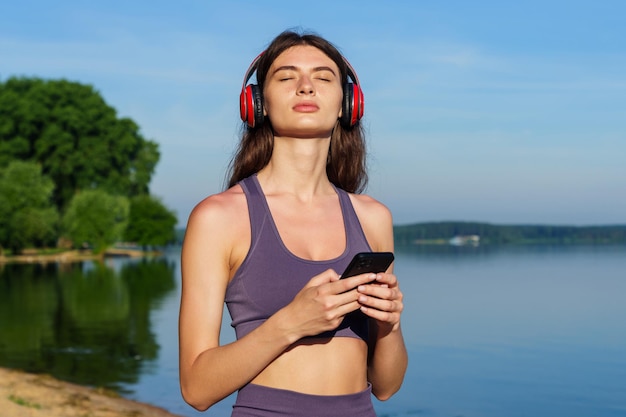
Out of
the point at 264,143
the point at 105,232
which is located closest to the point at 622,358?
the point at 264,143

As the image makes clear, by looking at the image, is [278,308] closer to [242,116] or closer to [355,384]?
[355,384]

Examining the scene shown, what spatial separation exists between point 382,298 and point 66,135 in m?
71.0

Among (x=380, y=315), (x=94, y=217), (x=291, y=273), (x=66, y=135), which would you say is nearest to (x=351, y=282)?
(x=380, y=315)

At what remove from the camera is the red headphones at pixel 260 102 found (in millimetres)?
2818

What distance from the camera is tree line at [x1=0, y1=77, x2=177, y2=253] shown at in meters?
63.2

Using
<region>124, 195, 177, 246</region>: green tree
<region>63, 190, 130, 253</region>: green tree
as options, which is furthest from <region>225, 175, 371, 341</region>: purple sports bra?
<region>124, 195, 177, 246</region>: green tree

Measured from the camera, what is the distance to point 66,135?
7019cm

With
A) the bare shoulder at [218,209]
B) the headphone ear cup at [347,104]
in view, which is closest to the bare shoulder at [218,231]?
the bare shoulder at [218,209]

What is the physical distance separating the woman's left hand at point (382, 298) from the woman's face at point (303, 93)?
1.98ft

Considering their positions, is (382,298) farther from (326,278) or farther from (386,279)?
(326,278)

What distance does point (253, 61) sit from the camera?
2926 mm

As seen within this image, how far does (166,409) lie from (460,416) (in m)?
5.97

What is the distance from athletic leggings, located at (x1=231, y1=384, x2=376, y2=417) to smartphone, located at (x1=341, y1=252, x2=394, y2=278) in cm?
43

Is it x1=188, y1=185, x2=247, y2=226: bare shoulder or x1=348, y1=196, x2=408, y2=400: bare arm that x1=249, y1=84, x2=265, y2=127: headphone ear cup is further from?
x1=348, y1=196, x2=408, y2=400: bare arm
